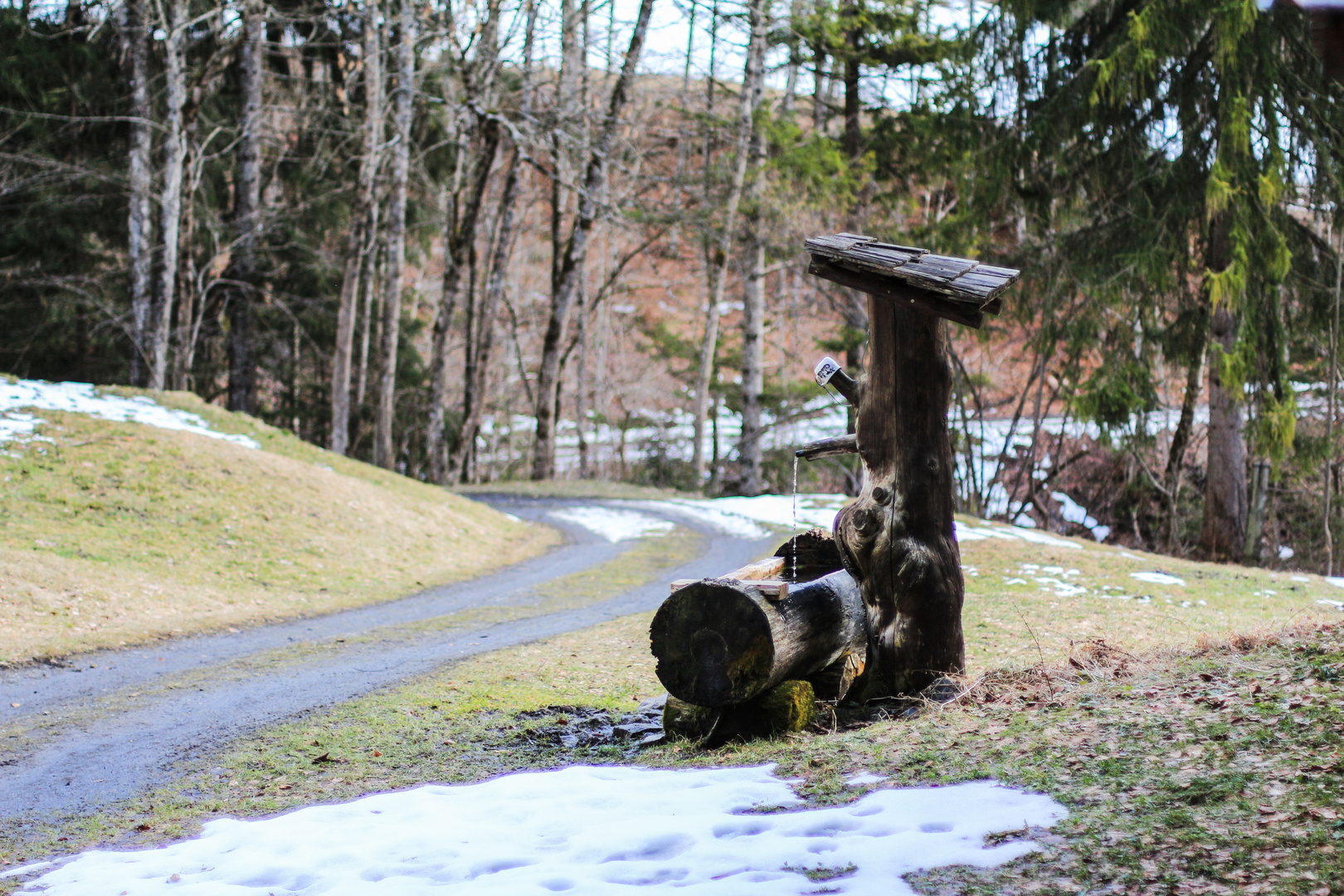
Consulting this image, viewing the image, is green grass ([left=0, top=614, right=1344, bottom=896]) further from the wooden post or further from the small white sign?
the small white sign

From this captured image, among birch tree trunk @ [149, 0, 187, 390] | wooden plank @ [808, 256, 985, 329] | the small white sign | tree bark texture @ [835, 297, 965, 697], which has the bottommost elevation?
tree bark texture @ [835, 297, 965, 697]

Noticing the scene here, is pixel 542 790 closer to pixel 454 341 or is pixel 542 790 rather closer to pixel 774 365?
pixel 774 365

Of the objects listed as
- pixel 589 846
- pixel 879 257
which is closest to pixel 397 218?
pixel 879 257

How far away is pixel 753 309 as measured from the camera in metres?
23.6

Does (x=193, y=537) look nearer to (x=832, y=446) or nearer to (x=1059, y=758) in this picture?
(x=832, y=446)

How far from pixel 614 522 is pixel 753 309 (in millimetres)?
7115

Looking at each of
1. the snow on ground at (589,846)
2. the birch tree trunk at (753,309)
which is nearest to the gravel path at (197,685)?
the snow on ground at (589,846)

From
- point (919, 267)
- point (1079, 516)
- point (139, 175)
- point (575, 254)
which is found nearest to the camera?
point (919, 267)

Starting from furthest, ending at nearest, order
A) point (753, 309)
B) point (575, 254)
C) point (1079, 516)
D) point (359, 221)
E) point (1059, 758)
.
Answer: point (575, 254) < point (1079, 516) < point (753, 309) < point (359, 221) < point (1059, 758)

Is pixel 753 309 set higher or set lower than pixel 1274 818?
higher

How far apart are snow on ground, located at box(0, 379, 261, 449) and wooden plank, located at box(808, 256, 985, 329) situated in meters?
12.6

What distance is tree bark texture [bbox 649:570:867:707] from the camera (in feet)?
18.0

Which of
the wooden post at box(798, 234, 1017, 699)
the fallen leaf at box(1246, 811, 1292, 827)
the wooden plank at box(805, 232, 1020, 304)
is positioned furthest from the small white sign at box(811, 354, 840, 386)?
the fallen leaf at box(1246, 811, 1292, 827)

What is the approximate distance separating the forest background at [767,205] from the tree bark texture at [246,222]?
0.33 feet
